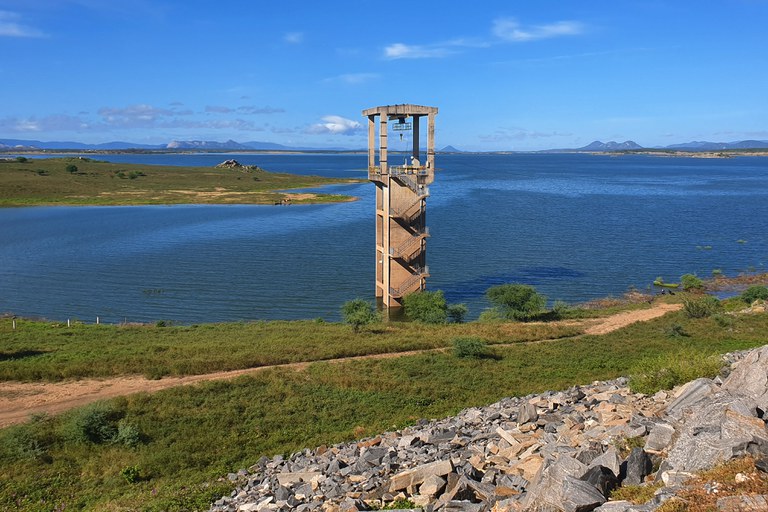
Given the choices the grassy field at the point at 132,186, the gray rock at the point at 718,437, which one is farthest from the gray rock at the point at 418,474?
the grassy field at the point at 132,186

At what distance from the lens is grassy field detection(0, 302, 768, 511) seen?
16.8 meters

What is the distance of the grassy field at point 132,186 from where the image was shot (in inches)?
4478

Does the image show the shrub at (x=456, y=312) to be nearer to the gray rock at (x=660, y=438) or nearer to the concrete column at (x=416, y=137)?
the concrete column at (x=416, y=137)

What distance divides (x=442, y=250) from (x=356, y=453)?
4772 cm

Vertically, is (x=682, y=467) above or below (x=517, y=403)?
above

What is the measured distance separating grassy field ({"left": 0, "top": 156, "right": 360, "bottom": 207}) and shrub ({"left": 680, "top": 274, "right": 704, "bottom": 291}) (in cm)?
7349

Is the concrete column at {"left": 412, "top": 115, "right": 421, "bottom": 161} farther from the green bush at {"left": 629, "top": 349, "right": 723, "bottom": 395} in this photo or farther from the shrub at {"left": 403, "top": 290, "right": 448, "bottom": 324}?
the green bush at {"left": 629, "top": 349, "right": 723, "bottom": 395}

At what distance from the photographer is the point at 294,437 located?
64.8ft

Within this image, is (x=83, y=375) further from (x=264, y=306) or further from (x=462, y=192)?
(x=462, y=192)

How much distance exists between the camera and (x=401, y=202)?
41938mm

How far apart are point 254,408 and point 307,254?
128ft

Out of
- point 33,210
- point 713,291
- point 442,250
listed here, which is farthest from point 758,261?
point 33,210

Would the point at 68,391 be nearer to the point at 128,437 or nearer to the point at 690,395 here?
the point at 128,437

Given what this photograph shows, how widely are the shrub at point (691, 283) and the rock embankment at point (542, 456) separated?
115 ft
